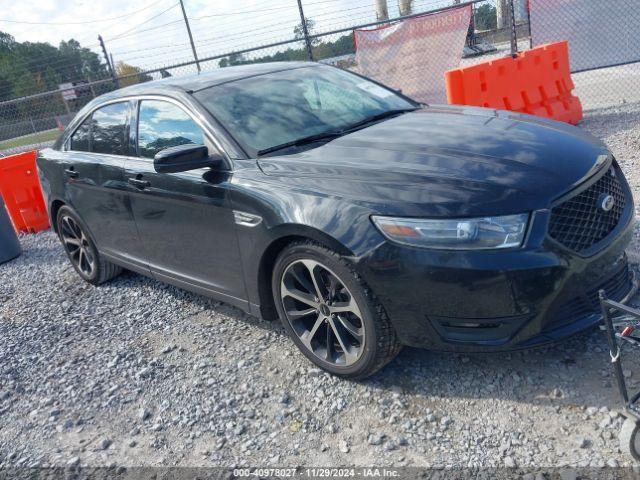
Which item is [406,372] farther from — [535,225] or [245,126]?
[245,126]

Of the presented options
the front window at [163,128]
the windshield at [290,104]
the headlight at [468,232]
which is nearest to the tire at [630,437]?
the headlight at [468,232]

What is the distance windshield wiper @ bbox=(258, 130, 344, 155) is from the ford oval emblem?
60.4 inches

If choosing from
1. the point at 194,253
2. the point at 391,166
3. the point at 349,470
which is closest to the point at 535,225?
the point at 391,166

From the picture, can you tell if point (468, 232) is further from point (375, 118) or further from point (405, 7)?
point (405, 7)

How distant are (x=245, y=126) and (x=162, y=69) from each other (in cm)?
936

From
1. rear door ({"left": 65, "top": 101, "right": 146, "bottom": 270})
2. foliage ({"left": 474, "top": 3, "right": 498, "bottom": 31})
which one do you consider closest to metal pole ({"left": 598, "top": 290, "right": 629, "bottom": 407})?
rear door ({"left": 65, "top": 101, "right": 146, "bottom": 270})

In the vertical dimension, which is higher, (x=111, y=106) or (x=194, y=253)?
(x=111, y=106)

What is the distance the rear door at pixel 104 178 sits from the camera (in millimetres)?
4277

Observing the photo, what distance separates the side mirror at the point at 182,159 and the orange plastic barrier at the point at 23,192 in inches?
234

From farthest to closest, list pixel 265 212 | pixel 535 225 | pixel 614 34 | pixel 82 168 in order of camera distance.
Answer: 1. pixel 614 34
2. pixel 82 168
3. pixel 265 212
4. pixel 535 225

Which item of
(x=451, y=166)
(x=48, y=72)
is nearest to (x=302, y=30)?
(x=451, y=166)

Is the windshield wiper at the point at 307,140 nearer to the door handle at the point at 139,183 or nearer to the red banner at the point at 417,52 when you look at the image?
the door handle at the point at 139,183

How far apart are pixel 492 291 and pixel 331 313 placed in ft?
2.97

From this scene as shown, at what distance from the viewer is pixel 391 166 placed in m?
2.91
